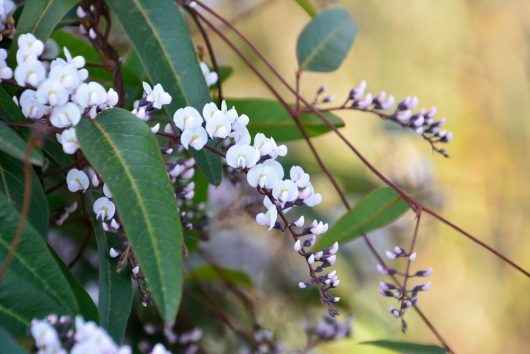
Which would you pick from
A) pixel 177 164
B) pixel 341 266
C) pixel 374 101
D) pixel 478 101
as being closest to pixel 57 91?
pixel 177 164

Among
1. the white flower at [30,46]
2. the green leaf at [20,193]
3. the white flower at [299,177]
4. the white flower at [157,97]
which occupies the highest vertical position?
the white flower at [30,46]

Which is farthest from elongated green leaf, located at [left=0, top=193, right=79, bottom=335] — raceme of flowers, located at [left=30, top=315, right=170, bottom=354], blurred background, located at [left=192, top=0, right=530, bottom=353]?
blurred background, located at [left=192, top=0, right=530, bottom=353]

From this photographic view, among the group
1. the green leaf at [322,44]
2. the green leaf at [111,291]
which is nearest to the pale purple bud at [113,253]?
the green leaf at [111,291]

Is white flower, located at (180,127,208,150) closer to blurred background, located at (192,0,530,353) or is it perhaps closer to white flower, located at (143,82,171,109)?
white flower, located at (143,82,171,109)

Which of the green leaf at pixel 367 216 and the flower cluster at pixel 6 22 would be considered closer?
the flower cluster at pixel 6 22

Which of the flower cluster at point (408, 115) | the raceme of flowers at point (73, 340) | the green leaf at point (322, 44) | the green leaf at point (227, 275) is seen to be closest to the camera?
the raceme of flowers at point (73, 340)

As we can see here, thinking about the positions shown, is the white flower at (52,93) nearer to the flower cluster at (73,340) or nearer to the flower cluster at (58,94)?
the flower cluster at (58,94)

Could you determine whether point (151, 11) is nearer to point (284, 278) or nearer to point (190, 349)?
point (190, 349)
